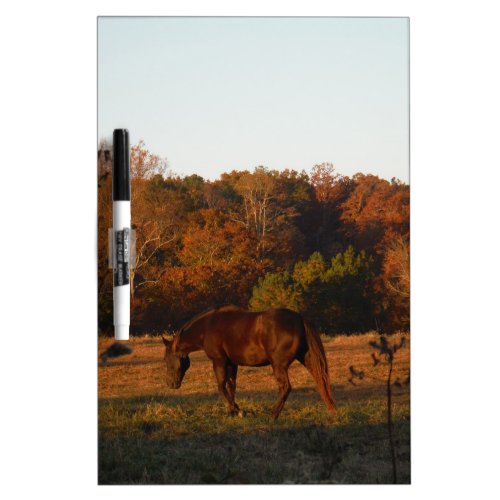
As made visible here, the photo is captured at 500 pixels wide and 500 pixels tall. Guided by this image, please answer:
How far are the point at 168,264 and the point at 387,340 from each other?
123 centimetres

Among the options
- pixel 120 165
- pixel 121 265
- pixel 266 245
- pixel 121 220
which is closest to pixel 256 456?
pixel 266 245

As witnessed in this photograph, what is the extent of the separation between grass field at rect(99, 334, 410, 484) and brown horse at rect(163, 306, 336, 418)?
0.04 metres

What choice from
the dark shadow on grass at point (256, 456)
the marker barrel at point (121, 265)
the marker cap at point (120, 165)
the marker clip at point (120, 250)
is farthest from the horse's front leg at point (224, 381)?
the marker cap at point (120, 165)

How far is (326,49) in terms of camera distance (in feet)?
18.4

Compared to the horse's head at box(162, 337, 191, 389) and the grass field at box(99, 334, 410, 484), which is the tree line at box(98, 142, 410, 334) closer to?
the horse's head at box(162, 337, 191, 389)

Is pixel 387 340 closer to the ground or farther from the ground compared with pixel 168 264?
closer to the ground

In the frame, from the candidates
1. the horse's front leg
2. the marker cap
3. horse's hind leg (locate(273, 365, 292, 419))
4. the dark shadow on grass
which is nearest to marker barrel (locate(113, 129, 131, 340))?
the marker cap

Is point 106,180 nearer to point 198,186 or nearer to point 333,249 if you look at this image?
point 198,186

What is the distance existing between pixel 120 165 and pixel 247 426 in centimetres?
152

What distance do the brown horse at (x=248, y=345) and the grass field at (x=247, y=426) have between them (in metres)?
0.04

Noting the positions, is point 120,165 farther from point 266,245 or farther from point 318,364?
point 318,364

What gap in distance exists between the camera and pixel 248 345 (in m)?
5.74

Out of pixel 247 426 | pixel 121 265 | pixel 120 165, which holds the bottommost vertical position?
pixel 247 426
